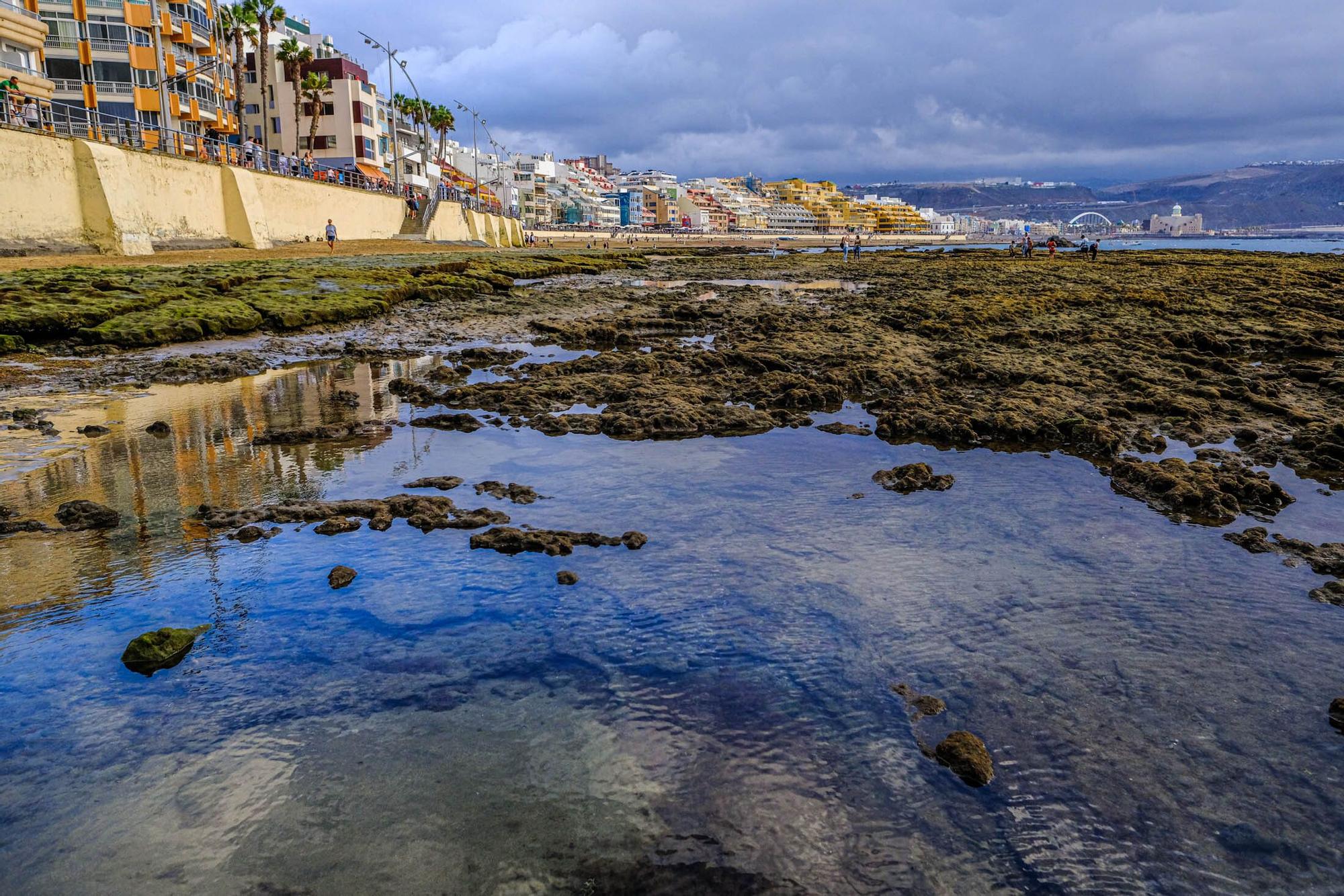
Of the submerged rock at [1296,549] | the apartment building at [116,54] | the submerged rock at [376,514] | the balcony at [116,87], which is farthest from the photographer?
the balcony at [116,87]

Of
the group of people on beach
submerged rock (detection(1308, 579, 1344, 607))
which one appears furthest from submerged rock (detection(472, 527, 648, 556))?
the group of people on beach

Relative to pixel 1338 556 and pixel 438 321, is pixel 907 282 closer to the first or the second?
pixel 438 321

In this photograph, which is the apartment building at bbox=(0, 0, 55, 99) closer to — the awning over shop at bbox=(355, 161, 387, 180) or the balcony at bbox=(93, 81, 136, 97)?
the balcony at bbox=(93, 81, 136, 97)

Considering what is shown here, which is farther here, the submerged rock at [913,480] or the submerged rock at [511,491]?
the submerged rock at [913,480]

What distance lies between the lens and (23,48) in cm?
4184

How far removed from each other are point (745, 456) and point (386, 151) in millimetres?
89937

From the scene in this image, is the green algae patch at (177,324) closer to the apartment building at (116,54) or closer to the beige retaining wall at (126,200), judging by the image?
the beige retaining wall at (126,200)

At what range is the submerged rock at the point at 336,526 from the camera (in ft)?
18.6

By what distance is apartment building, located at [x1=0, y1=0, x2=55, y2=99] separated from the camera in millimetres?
39219

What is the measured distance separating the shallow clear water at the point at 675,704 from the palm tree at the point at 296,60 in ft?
229

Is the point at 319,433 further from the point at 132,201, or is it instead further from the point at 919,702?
the point at 132,201

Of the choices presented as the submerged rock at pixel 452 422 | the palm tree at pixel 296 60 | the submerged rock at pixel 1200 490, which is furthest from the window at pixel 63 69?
the submerged rock at pixel 1200 490

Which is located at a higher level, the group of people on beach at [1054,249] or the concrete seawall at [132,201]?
the concrete seawall at [132,201]

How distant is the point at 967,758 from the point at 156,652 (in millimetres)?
3626
